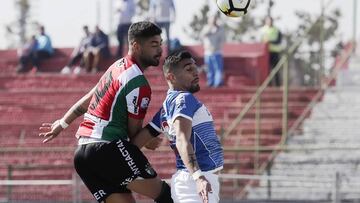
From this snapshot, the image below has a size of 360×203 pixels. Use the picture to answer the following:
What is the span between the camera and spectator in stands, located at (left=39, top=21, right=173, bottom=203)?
8.23m

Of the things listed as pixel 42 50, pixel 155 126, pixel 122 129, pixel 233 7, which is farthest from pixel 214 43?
pixel 122 129

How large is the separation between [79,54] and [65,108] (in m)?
2.09

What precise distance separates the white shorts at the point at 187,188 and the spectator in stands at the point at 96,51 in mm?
15294

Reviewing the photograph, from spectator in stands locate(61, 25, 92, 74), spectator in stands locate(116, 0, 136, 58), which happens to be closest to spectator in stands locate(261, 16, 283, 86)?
spectator in stands locate(116, 0, 136, 58)

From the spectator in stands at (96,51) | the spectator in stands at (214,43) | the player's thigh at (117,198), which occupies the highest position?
the player's thigh at (117,198)

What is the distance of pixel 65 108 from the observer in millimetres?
22359

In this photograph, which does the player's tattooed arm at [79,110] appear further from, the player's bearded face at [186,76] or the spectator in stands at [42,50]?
the spectator in stands at [42,50]

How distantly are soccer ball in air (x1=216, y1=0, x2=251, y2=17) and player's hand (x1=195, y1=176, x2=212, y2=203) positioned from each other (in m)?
2.41

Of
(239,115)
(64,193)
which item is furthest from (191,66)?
(239,115)

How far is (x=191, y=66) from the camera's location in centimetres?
819

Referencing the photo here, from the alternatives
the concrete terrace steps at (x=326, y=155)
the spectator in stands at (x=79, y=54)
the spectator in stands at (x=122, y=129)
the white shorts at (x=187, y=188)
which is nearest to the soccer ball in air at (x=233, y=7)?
the spectator in stands at (x=122, y=129)

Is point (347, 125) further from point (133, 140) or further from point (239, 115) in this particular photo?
point (133, 140)

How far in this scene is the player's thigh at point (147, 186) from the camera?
8.41 meters

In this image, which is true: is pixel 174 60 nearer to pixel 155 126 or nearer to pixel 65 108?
pixel 155 126
